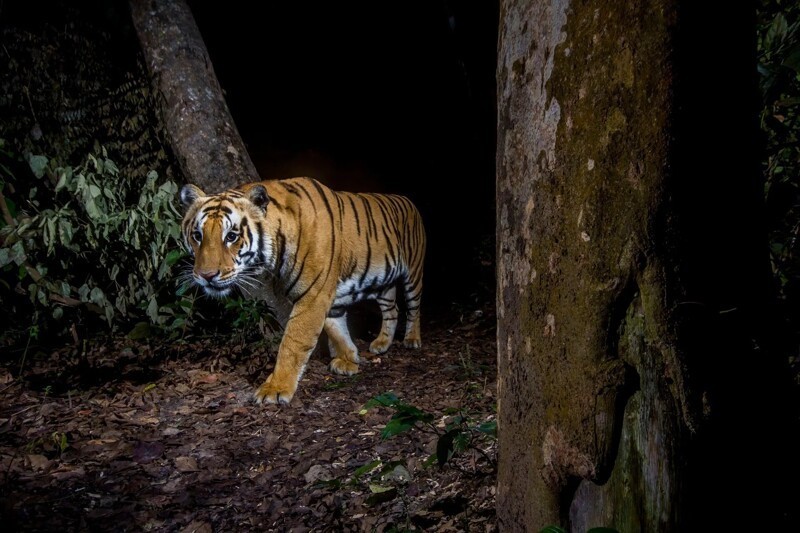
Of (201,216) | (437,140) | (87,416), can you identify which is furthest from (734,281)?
(437,140)

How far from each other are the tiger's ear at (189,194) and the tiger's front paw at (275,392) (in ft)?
4.16

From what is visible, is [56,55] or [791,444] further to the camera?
[56,55]

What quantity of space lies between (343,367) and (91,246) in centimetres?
222

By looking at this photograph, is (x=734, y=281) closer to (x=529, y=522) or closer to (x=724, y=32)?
(x=724, y=32)

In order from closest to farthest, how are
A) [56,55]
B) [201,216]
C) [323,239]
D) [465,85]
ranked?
[201,216] < [323,239] < [56,55] < [465,85]

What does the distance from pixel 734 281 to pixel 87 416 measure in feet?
10.8

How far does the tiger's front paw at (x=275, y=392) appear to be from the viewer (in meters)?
3.33

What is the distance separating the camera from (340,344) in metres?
4.35

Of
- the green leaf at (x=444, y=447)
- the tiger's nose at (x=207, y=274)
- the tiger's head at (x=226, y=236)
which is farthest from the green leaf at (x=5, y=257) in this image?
the green leaf at (x=444, y=447)

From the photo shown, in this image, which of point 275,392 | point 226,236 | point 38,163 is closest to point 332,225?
point 226,236

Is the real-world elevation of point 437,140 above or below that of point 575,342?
above

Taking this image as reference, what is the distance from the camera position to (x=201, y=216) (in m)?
3.30

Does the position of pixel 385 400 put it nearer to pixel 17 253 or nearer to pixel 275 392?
pixel 275 392

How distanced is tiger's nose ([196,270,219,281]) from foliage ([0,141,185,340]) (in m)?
0.92
